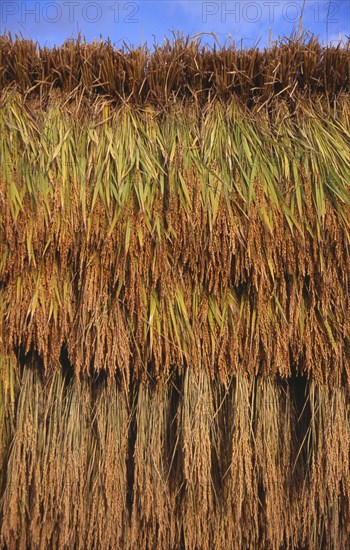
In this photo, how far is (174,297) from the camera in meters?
1.46

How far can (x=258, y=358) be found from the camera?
1.51 metres

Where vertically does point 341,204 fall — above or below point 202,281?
above

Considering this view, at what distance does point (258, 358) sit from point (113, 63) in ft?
3.20

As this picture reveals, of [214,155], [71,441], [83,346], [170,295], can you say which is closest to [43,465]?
[71,441]

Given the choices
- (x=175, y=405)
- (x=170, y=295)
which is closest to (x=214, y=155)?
(x=170, y=295)

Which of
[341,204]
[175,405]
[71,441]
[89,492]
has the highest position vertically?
[341,204]

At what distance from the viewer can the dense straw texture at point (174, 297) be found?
4.73 ft

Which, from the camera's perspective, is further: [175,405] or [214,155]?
[175,405]

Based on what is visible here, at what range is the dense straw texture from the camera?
1.44 metres

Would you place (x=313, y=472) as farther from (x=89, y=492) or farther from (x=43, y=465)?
(x=43, y=465)

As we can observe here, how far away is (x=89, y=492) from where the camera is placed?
1.54 m

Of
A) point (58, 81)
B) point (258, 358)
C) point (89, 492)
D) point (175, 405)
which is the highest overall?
point (58, 81)

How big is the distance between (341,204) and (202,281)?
44 cm

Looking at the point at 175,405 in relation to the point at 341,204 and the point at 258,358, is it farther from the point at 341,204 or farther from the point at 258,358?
the point at 341,204
